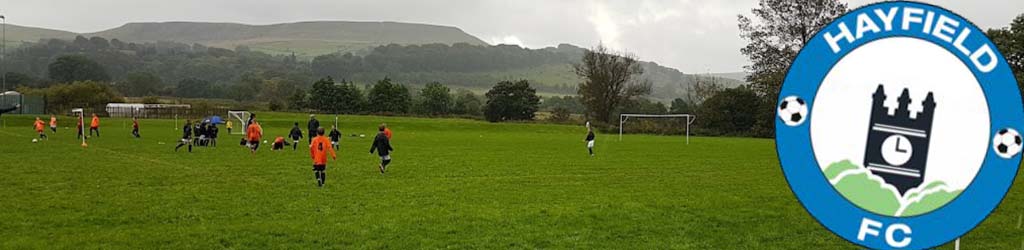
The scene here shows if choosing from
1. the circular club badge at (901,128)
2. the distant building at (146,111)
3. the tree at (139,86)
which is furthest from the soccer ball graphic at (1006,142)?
the tree at (139,86)

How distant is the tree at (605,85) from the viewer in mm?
98000

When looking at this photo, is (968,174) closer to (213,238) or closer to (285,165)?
(213,238)

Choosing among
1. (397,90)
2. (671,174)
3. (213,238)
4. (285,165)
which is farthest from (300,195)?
(397,90)

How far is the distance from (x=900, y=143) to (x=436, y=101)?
11358 cm

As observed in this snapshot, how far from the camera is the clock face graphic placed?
10.0ft

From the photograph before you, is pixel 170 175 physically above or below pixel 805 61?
below

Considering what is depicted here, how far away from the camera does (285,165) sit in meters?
24.3

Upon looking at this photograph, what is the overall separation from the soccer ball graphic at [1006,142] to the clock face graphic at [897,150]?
0.33m

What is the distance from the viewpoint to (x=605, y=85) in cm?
9844

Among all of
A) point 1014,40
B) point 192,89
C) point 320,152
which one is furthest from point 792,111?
point 192,89

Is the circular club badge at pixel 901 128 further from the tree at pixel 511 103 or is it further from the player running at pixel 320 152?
the tree at pixel 511 103

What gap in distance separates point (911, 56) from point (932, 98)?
0.64 feet

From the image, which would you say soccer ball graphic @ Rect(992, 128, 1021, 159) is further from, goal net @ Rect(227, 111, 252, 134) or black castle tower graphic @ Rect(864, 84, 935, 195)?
goal net @ Rect(227, 111, 252, 134)

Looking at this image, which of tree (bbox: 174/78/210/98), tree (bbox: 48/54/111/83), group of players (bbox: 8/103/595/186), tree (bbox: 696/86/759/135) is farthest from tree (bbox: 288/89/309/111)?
tree (bbox: 48/54/111/83)
